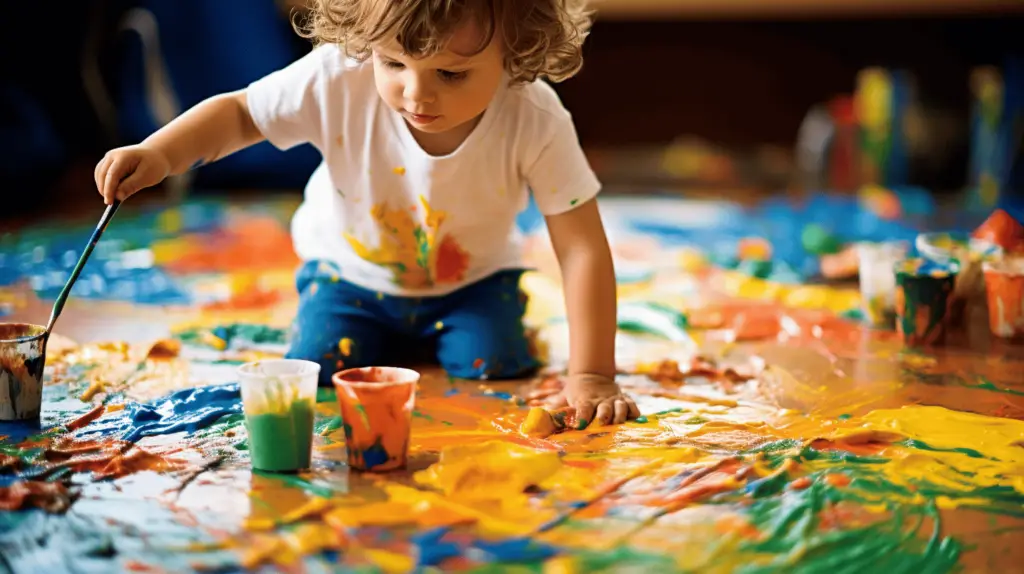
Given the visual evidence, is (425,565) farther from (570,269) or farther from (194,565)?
(570,269)

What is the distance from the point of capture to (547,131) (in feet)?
4.68

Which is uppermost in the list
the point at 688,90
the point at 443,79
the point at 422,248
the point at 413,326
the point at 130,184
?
the point at 688,90

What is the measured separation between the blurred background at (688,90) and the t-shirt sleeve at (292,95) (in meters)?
1.37

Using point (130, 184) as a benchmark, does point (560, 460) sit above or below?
below

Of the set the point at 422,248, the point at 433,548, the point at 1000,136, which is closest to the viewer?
the point at 433,548

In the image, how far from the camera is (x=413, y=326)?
5.21ft

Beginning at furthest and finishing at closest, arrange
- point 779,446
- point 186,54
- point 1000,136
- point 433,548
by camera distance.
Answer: point 1000,136
point 186,54
point 779,446
point 433,548

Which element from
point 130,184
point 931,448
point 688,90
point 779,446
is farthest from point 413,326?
point 688,90

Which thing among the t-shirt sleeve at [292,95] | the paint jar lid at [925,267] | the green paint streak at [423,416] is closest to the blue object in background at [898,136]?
the paint jar lid at [925,267]

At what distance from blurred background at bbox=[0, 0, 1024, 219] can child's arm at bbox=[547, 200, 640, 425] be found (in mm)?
1578

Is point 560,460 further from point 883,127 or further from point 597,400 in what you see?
point 883,127

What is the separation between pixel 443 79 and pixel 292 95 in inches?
11.2

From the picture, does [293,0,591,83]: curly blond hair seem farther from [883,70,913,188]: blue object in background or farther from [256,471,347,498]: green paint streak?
[883,70,913,188]: blue object in background

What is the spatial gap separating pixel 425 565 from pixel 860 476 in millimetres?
483
